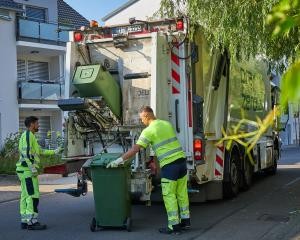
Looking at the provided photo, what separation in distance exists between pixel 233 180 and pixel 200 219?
2.20 meters

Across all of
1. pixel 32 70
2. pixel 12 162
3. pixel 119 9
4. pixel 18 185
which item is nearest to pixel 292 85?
pixel 18 185

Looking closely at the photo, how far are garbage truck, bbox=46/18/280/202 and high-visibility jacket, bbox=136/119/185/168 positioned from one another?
0.50 m

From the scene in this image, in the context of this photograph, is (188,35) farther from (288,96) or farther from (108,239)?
(288,96)

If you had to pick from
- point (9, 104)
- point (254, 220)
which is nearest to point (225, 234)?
point (254, 220)

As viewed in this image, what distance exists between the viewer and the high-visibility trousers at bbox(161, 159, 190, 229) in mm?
6953

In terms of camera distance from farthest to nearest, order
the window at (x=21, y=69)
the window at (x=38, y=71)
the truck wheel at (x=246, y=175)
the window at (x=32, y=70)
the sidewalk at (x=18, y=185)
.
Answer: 1. the window at (x=38, y=71)
2. the window at (x=32, y=70)
3. the window at (x=21, y=69)
4. the sidewalk at (x=18, y=185)
5. the truck wheel at (x=246, y=175)

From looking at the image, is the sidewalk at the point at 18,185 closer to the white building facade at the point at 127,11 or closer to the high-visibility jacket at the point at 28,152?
the high-visibility jacket at the point at 28,152

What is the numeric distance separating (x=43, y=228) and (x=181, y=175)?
2.11m

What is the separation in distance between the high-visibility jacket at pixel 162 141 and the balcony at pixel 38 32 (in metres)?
18.9

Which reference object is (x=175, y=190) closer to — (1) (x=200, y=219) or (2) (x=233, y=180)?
(1) (x=200, y=219)

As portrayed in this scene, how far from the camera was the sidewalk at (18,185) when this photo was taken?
12.5 m

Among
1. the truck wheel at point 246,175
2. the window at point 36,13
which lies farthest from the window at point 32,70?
the truck wheel at point 246,175

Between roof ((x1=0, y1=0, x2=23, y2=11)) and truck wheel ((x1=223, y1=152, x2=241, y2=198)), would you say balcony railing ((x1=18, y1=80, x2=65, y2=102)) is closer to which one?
roof ((x1=0, y1=0, x2=23, y2=11))

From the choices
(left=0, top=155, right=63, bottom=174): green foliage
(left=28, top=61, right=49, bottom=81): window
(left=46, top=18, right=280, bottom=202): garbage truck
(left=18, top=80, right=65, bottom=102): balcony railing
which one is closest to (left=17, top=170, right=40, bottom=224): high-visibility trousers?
(left=46, top=18, right=280, bottom=202): garbage truck
